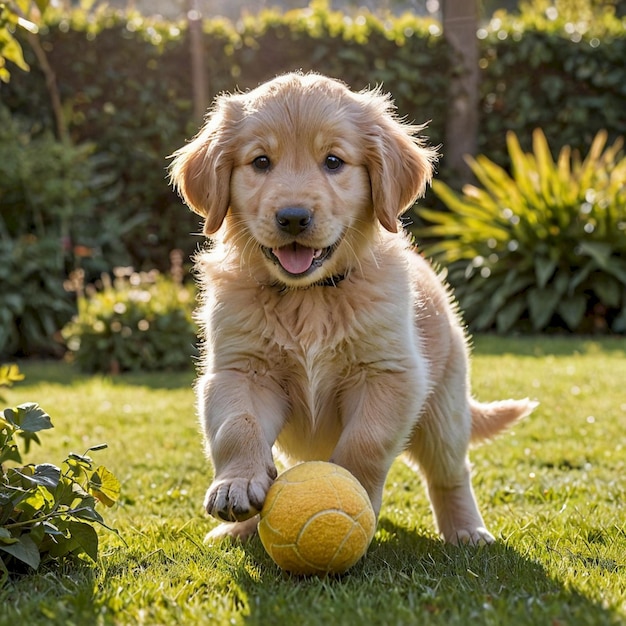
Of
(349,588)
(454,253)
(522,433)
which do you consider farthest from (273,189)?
(454,253)

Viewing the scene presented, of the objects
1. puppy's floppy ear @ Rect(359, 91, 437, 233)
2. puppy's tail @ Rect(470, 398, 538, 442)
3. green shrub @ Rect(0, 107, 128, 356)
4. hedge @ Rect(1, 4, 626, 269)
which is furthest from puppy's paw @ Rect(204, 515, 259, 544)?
hedge @ Rect(1, 4, 626, 269)

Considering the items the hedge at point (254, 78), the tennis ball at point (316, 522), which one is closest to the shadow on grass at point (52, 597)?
the tennis ball at point (316, 522)

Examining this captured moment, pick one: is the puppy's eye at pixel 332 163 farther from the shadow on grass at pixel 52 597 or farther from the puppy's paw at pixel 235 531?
the shadow on grass at pixel 52 597

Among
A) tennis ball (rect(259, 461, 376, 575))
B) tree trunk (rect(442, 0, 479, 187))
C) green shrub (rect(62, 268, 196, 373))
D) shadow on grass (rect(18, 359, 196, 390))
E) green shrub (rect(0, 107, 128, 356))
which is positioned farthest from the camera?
tree trunk (rect(442, 0, 479, 187))

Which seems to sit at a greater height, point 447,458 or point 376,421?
point 376,421

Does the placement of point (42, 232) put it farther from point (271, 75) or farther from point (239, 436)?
point (239, 436)

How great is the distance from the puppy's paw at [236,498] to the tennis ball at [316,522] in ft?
0.16

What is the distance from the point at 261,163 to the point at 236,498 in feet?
3.88

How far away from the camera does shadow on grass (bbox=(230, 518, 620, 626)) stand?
2.18 m

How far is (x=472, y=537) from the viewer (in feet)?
10.9

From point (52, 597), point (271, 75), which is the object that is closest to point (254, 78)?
point (271, 75)

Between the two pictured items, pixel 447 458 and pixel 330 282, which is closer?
pixel 330 282

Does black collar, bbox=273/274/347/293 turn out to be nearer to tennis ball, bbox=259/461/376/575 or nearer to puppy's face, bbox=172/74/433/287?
puppy's face, bbox=172/74/433/287

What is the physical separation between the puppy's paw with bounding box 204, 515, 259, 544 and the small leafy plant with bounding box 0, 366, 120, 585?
0.52m
